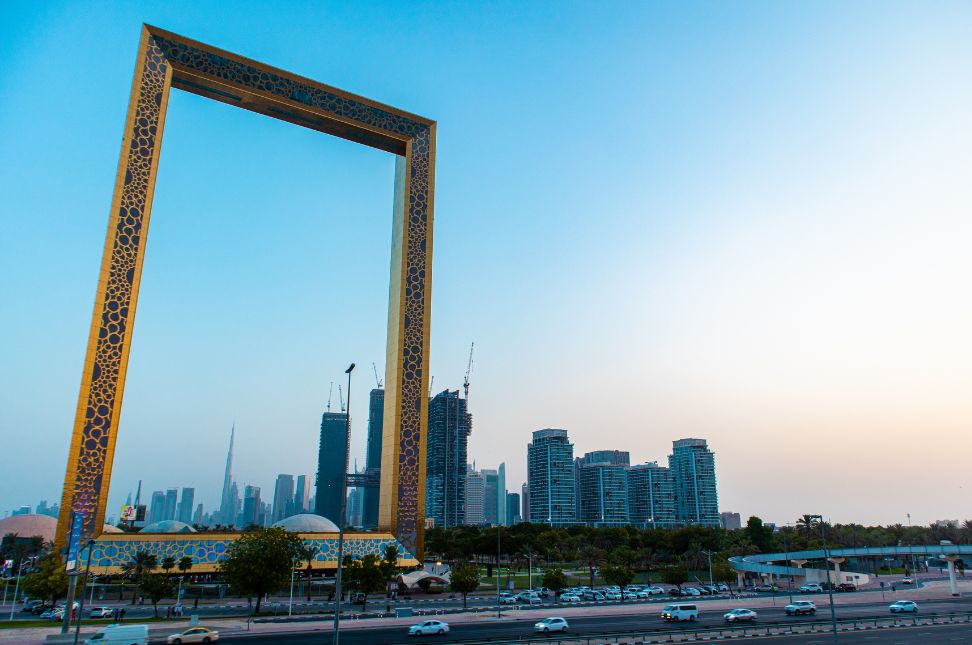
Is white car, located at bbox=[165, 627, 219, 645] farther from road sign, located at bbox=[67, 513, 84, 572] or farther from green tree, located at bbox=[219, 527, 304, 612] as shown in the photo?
green tree, located at bbox=[219, 527, 304, 612]

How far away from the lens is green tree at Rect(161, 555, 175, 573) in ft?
189

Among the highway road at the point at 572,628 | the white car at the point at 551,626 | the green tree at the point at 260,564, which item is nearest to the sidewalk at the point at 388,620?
the highway road at the point at 572,628

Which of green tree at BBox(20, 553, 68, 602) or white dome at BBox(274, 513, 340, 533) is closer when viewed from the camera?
green tree at BBox(20, 553, 68, 602)

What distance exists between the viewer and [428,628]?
43000 millimetres

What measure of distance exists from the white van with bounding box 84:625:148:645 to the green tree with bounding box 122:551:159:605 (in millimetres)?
21655

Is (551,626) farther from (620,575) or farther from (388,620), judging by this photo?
(620,575)

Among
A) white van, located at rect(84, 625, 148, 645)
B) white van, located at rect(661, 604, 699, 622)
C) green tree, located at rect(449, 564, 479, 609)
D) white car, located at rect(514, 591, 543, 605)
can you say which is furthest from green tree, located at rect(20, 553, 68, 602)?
white van, located at rect(661, 604, 699, 622)

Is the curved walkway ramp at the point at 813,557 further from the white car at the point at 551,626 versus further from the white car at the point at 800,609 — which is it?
the white car at the point at 551,626

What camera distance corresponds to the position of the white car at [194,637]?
3906 centimetres

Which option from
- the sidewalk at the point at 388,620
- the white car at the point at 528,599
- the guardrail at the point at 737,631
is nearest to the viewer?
the guardrail at the point at 737,631

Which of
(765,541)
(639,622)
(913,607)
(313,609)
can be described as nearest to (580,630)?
(639,622)

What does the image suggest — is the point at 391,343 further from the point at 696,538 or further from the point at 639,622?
the point at 696,538

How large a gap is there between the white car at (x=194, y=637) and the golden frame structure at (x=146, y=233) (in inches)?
884

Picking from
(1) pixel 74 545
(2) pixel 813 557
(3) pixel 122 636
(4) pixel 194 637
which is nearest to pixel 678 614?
(4) pixel 194 637
